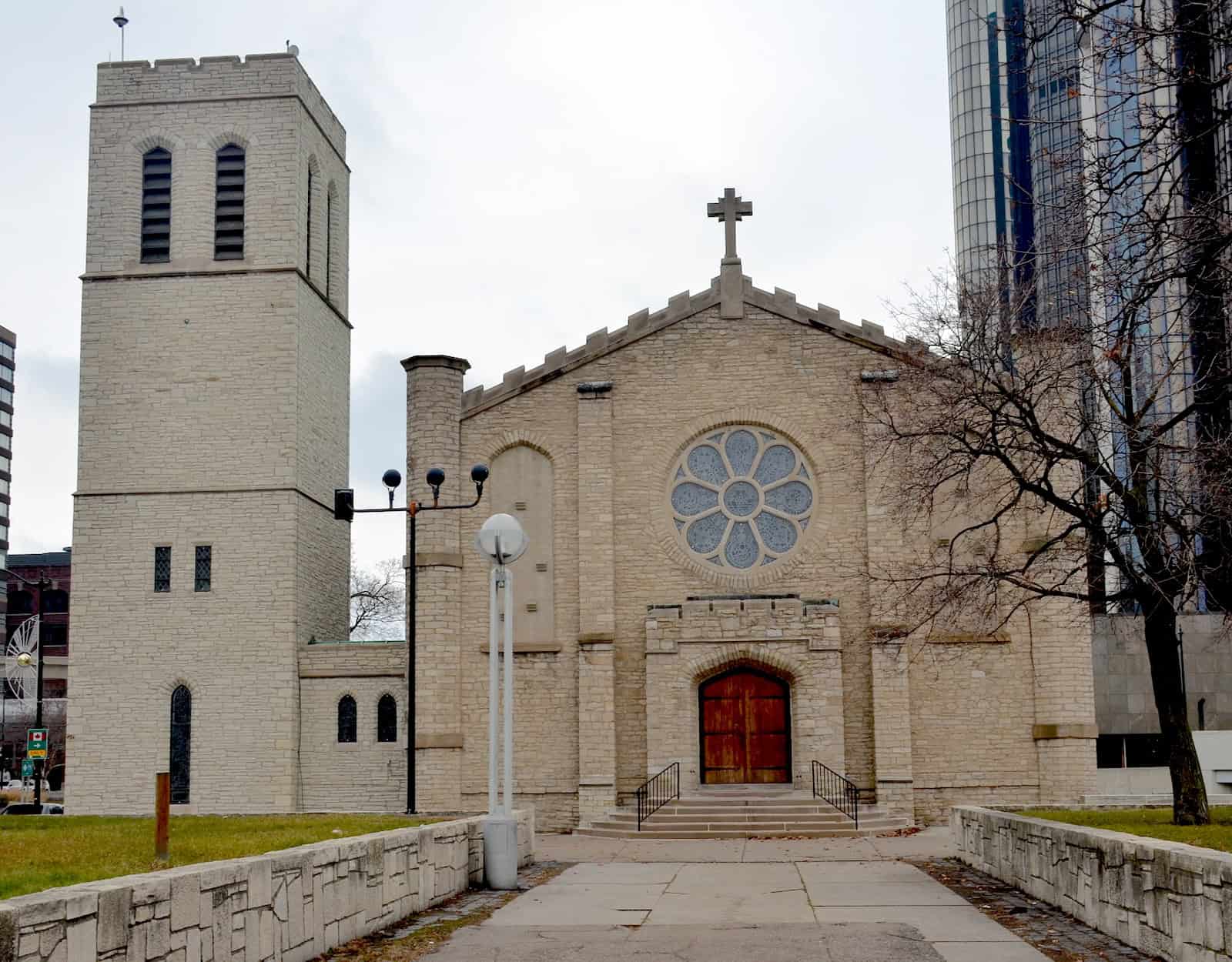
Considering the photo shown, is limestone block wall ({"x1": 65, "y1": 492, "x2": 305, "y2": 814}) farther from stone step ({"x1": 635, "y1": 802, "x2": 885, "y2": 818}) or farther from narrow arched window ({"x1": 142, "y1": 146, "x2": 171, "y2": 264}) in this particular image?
stone step ({"x1": 635, "y1": 802, "x2": 885, "y2": 818})

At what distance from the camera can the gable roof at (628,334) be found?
101 feet

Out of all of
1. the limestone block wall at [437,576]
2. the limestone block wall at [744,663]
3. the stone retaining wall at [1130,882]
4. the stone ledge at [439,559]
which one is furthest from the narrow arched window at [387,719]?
the stone retaining wall at [1130,882]

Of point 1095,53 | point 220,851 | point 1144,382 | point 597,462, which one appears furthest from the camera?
point 597,462

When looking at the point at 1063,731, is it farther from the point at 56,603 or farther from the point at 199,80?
the point at 56,603

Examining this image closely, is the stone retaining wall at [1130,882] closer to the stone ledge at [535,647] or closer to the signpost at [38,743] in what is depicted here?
the stone ledge at [535,647]

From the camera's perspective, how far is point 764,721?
1158 inches

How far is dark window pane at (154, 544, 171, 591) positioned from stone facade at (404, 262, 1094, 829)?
6.27 metres

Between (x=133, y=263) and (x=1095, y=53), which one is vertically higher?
(x=133, y=263)

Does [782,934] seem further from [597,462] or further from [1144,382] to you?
[597,462]

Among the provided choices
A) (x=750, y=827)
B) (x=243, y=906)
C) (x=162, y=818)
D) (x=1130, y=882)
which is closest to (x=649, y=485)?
(x=750, y=827)

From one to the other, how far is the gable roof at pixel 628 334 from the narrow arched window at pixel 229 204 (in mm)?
7316

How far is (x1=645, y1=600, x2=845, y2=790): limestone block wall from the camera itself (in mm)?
28469

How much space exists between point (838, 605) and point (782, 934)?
17.7 m

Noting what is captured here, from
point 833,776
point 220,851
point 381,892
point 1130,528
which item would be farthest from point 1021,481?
point 833,776
